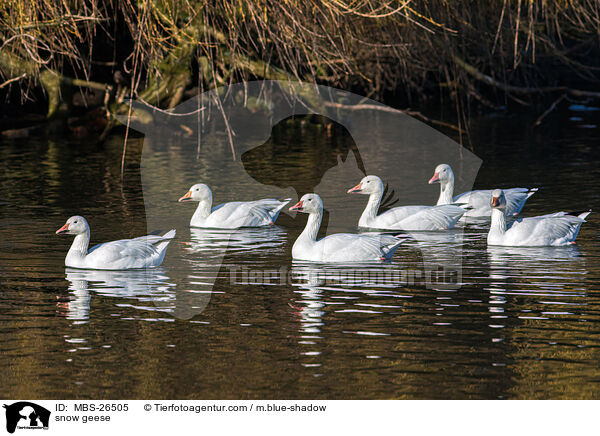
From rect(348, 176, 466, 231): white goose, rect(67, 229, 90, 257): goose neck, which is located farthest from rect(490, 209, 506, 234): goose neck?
rect(67, 229, 90, 257): goose neck

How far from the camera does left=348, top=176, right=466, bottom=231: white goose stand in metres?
12.5

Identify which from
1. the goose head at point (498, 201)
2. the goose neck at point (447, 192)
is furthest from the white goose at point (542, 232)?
the goose neck at point (447, 192)

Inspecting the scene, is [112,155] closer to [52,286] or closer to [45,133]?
[45,133]

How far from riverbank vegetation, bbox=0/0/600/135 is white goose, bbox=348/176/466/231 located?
1.32 meters

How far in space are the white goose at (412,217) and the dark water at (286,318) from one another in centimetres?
28

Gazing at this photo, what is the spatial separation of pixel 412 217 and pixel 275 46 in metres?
6.93

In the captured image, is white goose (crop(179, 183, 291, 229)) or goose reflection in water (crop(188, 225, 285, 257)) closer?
goose reflection in water (crop(188, 225, 285, 257))

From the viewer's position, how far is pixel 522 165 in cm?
1761

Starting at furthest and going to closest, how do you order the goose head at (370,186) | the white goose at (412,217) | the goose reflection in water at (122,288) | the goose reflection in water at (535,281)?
1. the goose head at (370,186)
2. the white goose at (412,217)
3. the goose reflection in water at (122,288)
4. the goose reflection in water at (535,281)

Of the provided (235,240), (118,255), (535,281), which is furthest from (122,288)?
(535,281)

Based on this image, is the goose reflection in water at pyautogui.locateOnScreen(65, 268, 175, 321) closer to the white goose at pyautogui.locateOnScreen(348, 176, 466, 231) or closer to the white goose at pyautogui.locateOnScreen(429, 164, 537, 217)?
the white goose at pyautogui.locateOnScreen(348, 176, 466, 231)

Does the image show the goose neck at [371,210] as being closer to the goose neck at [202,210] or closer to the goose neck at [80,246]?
the goose neck at [202,210]

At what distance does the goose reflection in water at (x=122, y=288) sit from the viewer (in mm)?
8766
